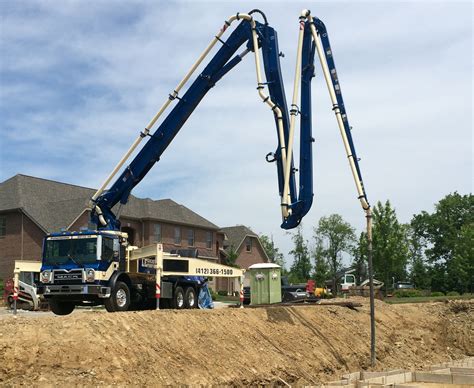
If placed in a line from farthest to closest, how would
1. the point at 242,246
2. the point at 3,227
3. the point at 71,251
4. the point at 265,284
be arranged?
the point at 242,246
the point at 3,227
the point at 265,284
the point at 71,251

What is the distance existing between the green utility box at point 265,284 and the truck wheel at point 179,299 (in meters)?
7.15

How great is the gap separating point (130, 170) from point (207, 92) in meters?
3.81

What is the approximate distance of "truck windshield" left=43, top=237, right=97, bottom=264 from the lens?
17.2 m

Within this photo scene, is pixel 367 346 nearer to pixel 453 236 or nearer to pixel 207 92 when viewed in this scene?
pixel 207 92

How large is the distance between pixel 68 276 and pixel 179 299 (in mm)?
4321

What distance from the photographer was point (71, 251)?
1739 cm

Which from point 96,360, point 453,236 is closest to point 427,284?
point 453,236

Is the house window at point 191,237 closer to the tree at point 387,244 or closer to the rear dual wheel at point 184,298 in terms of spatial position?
the tree at point 387,244

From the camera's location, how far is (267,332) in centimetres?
1778

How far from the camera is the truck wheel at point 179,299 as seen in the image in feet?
64.6

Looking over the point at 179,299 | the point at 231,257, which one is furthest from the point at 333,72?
the point at 231,257

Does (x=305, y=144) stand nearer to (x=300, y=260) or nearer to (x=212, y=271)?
(x=212, y=271)

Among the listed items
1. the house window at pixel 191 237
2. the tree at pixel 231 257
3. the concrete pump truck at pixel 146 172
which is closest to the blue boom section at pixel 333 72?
the concrete pump truck at pixel 146 172

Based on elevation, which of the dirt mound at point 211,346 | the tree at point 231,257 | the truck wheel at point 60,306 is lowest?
the dirt mound at point 211,346
